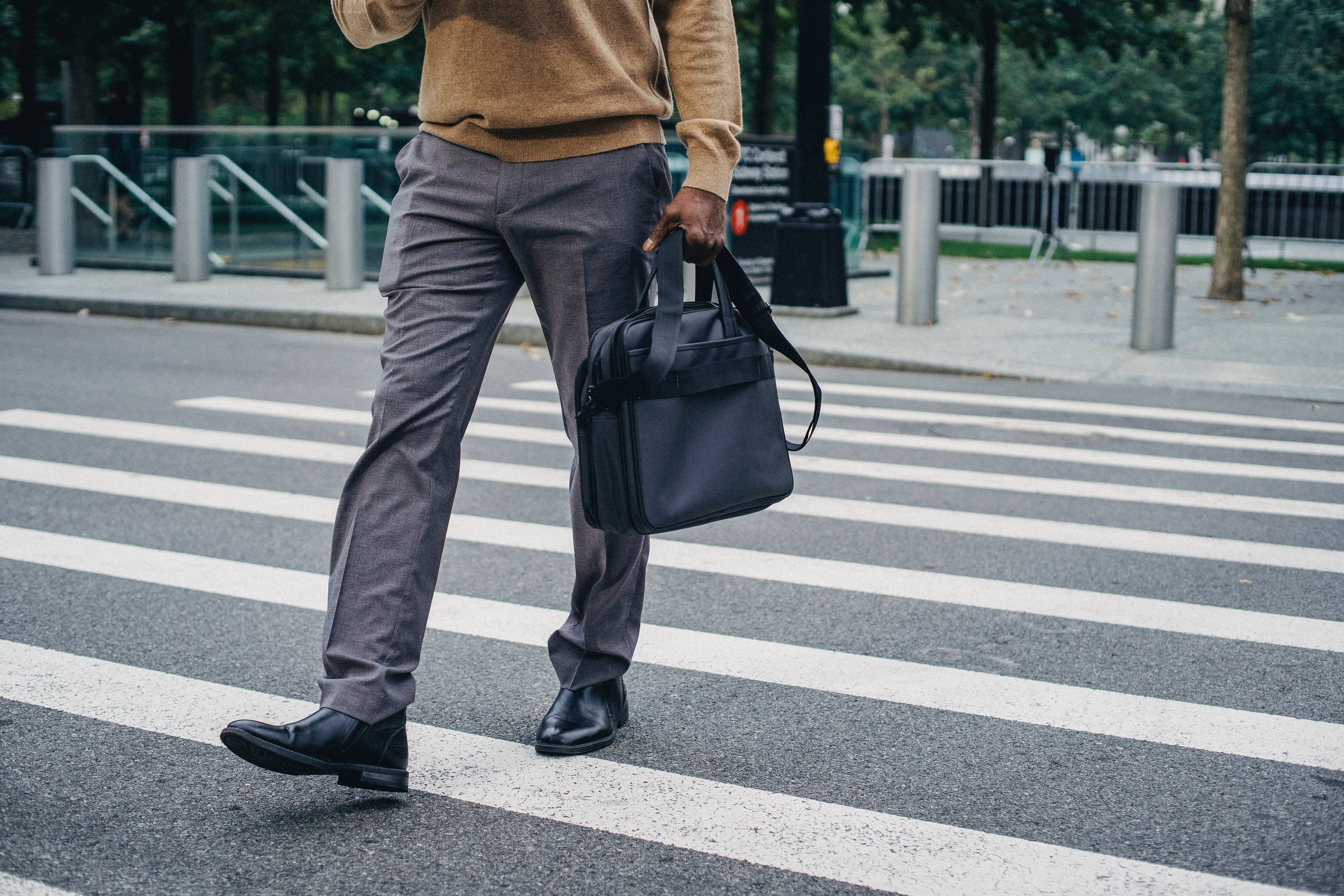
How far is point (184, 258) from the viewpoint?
48.5 ft

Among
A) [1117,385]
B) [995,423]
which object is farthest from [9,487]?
[1117,385]

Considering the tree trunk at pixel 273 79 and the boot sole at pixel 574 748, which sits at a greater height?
the tree trunk at pixel 273 79

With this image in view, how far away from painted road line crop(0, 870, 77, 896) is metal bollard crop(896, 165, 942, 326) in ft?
29.8

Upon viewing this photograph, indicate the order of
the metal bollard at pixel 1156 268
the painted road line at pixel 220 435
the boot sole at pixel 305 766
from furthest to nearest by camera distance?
the metal bollard at pixel 1156 268
the painted road line at pixel 220 435
the boot sole at pixel 305 766

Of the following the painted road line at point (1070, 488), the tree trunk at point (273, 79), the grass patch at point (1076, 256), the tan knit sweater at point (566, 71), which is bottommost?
the painted road line at point (1070, 488)

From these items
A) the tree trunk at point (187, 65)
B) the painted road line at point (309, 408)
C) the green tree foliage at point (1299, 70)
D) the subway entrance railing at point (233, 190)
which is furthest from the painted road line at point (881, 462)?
the green tree foliage at point (1299, 70)

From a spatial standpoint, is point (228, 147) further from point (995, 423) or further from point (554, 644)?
point (554, 644)

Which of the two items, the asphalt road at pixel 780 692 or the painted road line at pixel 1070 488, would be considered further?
the painted road line at pixel 1070 488

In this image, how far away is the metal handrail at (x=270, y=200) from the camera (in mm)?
15461

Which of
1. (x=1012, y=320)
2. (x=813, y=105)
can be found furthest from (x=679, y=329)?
(x=1012, y=320)

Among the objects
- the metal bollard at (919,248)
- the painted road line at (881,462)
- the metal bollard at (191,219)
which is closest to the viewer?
the painted road line at (881,462)

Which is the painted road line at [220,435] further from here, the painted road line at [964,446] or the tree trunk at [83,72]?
the tree trunk at [83,72]

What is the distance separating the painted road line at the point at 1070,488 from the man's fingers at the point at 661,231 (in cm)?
312

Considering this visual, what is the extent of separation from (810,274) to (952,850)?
9.31 metres
